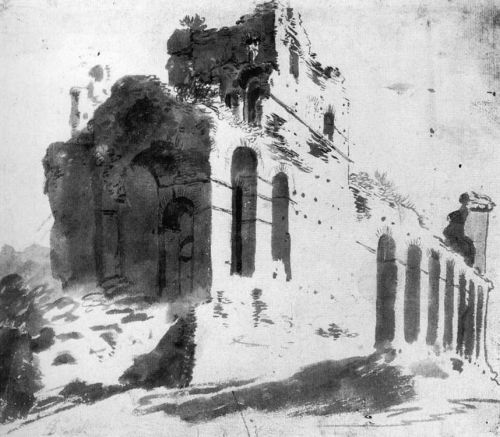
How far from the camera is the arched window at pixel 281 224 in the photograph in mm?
2238

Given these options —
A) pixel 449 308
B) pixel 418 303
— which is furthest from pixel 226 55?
pixel 449 308

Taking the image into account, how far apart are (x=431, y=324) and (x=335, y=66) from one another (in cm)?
123

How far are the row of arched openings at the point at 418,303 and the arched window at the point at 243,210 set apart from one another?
586 mm

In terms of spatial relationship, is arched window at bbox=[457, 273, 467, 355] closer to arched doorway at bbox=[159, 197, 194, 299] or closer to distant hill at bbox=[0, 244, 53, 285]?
arched doorway at bbox=[159, 197, 194, 299]

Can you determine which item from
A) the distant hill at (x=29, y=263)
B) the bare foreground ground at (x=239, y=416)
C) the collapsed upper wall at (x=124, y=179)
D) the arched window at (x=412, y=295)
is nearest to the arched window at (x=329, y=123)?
the collapsed upper wall at (x=124, y=179)

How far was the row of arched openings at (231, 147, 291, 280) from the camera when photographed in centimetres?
224

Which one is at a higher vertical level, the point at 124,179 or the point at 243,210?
the point at 124,179

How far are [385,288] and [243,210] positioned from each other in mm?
726

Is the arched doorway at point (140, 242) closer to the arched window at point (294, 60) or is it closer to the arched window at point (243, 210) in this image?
the arched window at point (243, 210)

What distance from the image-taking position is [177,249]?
2.24 metres

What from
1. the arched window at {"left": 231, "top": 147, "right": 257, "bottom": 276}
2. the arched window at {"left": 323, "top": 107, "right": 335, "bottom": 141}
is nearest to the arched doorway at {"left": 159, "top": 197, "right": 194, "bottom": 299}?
the arched window at {"left": 231, "top": 147, "right": 257, "bottom": 276}

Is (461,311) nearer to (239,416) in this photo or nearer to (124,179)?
(239,416)

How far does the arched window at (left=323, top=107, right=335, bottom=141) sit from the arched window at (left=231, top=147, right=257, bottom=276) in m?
0.34

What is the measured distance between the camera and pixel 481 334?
7.44ft
